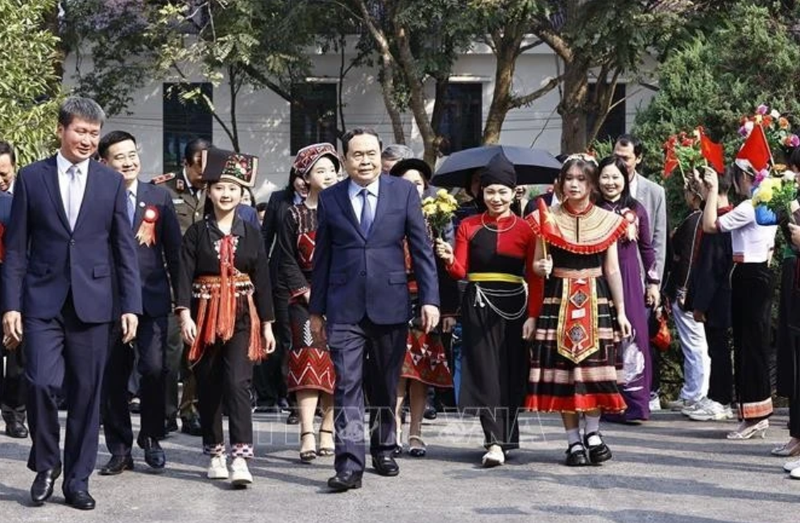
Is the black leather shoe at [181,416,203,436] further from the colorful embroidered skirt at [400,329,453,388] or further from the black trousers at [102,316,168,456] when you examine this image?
the colorful embroidered skirt at [400,329,453,388]

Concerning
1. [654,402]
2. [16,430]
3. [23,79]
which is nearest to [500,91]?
[23,79]

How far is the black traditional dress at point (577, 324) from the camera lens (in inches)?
369

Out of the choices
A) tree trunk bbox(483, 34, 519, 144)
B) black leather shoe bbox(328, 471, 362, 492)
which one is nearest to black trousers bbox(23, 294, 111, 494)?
black leather shoe bbox(328, 471, 362, 492)

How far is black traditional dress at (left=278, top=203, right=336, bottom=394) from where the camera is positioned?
389 inches

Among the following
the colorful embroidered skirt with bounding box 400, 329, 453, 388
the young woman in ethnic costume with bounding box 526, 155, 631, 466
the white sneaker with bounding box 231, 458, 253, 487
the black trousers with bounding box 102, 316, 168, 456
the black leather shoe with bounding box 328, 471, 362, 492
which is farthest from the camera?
the colorful embroidered skirt with bounding box 400, 329, 453, 388

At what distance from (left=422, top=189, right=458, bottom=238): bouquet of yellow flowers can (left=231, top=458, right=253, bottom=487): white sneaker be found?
216 cm

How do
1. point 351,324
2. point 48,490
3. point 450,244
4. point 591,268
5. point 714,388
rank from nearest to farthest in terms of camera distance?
point 48,490 < point 351,324 < point 591,268 < point 450,244 < point 714,388

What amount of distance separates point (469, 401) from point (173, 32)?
20426 millimetres

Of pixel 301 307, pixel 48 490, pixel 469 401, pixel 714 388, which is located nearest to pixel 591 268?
pixel 469 401

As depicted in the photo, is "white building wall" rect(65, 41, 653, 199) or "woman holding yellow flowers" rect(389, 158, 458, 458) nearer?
"woman holding yellow flowers" rect(389, 158, 458, 458)

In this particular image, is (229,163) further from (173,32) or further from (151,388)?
(173,32)

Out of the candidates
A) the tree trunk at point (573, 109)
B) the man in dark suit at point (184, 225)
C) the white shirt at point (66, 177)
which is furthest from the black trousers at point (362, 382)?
the tree trunk at point (573, 109)

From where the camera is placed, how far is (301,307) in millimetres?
9969

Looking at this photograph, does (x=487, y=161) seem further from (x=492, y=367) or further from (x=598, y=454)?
(x=598, y=454)
